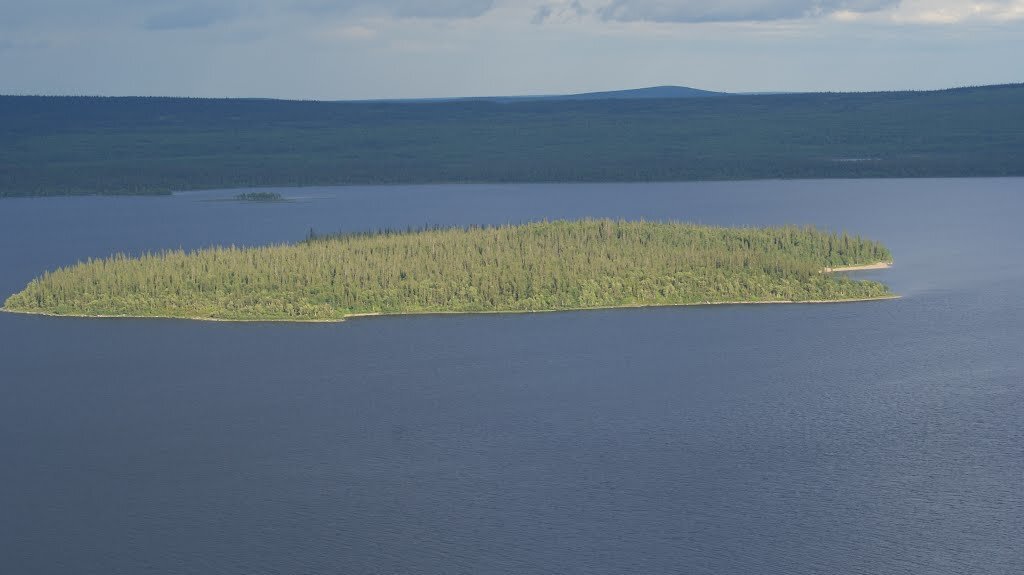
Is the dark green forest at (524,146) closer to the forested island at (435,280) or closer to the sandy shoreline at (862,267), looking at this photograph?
the sandy shoreline at (862,267)

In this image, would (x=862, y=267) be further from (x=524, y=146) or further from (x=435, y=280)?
(x=524, y=146)

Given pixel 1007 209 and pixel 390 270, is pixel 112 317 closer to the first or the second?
pixel 390 270

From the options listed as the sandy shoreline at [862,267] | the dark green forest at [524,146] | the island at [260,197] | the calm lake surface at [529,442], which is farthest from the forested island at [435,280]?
the dark green forest at [524,146]

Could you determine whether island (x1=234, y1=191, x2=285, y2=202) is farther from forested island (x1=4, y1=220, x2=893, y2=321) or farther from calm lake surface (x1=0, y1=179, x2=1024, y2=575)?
calm lake surface (x1=0, y1=179, x2=1024, y2=575)

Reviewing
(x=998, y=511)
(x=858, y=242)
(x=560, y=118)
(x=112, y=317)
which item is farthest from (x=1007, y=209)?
(x=560, y=118)

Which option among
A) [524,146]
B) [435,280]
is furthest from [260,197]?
[435,280]

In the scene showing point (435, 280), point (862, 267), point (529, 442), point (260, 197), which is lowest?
point (529, 442)

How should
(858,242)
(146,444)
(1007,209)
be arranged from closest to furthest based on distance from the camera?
(146,444) < (858,242) < (1007,209)
